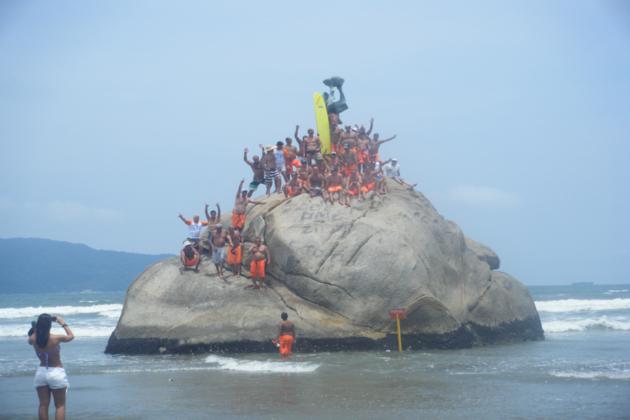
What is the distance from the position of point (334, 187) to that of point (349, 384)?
679 centimetres

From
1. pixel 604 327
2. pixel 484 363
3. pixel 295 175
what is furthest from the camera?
pixel 604 327

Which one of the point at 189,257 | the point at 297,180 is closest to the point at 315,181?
the point at 297,180

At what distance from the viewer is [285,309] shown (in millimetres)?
16844

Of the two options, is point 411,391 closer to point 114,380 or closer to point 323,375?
point 323,375

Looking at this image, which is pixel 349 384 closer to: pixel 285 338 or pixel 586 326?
pixel 285 338

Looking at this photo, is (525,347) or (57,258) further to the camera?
(57,258)

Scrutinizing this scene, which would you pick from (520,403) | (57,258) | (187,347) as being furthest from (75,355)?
(57,258)

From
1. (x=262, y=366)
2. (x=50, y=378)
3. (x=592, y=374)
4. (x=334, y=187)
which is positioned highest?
(x=334, y=187)

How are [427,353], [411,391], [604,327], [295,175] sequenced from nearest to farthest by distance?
[411,391] < [427,353] < [295,175] < [604,327]

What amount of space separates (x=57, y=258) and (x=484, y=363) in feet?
386

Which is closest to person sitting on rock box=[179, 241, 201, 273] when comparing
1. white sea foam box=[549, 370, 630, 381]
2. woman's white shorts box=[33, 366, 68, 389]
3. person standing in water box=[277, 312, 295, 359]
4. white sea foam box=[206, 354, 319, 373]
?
white sea foam box=[206, 354, 319, 373]

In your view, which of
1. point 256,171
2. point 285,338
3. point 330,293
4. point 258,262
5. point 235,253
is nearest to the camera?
point 285,338

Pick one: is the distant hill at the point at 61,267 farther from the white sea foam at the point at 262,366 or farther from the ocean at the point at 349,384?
the ocean at the point at 349,384

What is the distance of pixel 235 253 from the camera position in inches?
700
